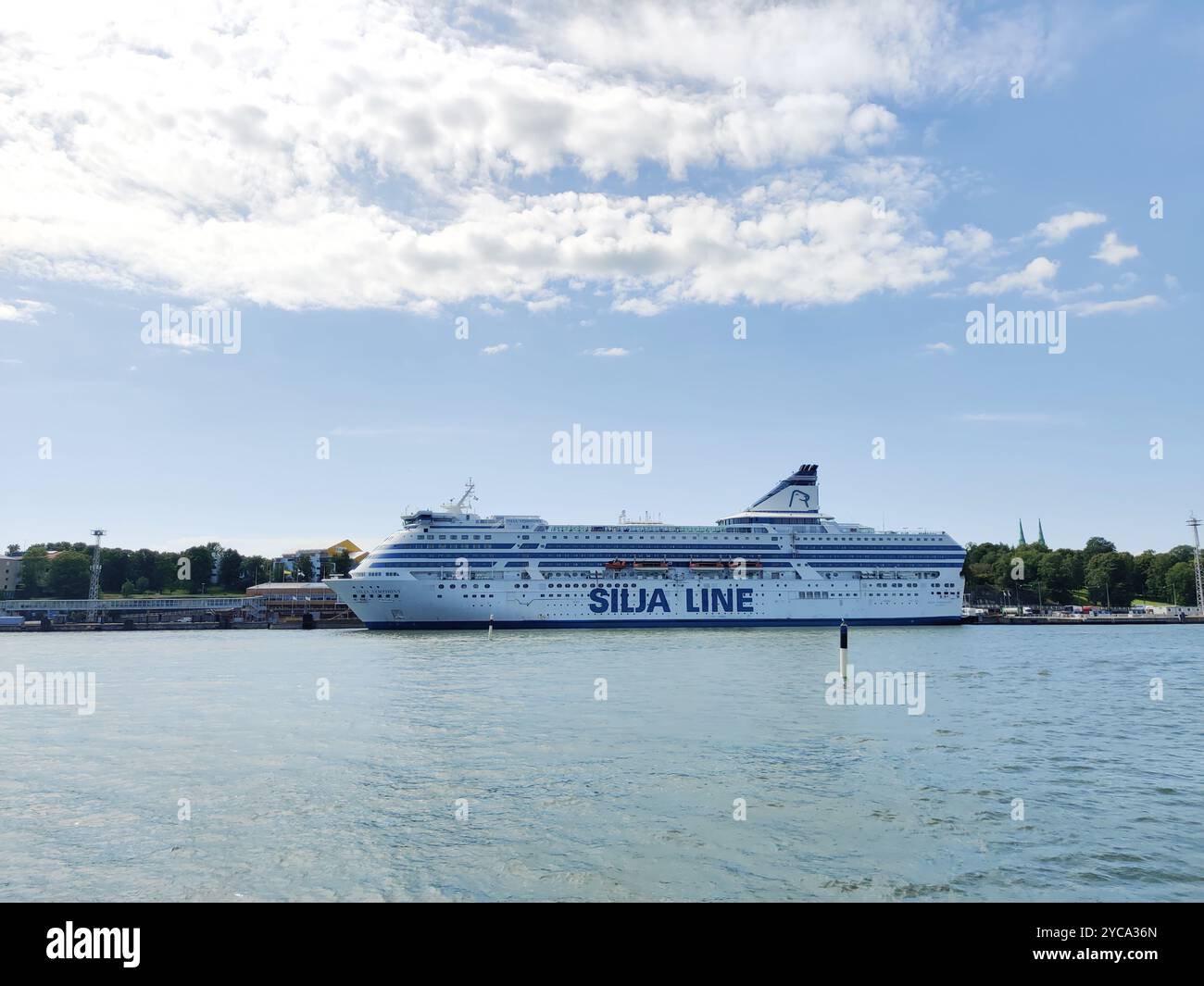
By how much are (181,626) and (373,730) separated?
243 feet

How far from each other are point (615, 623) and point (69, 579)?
92280 mm

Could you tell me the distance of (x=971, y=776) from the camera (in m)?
15.7

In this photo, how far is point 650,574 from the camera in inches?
2778

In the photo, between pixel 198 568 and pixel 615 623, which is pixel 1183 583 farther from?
pixel 198 568

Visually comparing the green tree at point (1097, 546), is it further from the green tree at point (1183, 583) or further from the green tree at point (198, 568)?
the green tree at point (198, 568)

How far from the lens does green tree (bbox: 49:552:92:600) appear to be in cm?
11531

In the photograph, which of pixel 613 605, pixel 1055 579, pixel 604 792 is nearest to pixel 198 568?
pixel 613 605

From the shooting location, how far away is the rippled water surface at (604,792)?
10570 mm

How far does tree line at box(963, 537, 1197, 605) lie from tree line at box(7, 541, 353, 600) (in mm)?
105152

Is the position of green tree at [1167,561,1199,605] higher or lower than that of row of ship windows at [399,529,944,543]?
lower

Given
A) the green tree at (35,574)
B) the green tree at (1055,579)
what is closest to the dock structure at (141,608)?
the green tree at (35,574)

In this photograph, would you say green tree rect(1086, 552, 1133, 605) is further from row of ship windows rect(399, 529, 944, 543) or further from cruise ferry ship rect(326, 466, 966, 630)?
row of ship windows rect(399, 529, 944, 543)

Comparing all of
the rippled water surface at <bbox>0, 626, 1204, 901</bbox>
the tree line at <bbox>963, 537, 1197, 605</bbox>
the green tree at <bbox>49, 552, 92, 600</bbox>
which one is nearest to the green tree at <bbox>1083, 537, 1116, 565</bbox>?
the tree line at <bbox>963, 537, 1197, 605</bbox>
